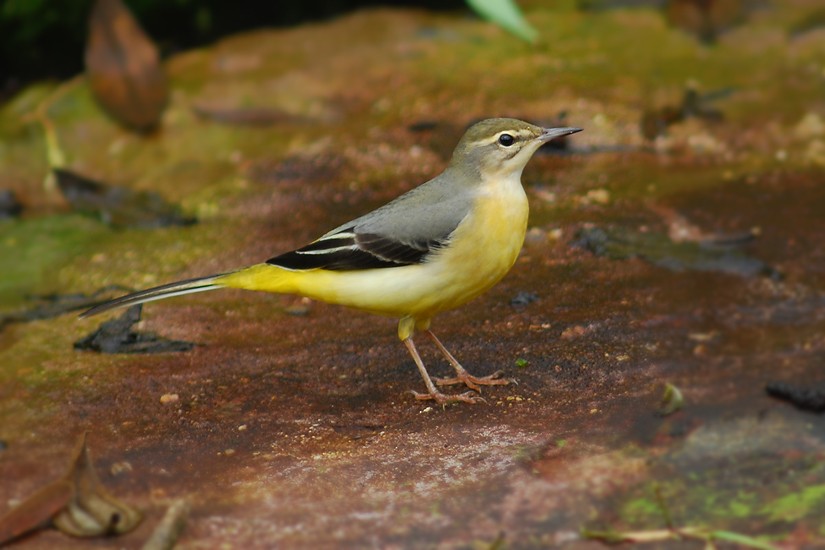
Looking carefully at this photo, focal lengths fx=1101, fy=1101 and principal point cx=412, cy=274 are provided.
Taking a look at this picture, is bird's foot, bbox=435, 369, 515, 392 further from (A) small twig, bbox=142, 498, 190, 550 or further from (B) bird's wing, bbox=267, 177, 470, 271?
(A) small twig, bbox=142, 498, 190, 550

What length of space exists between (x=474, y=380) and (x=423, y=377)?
29 cm

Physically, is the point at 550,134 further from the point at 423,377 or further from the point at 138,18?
the point at 138,18

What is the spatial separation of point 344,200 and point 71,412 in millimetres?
3042

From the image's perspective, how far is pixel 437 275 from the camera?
226 inches

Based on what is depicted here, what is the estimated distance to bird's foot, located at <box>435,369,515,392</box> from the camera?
5684 mm

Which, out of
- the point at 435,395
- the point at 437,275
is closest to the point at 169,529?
the point at 435,395

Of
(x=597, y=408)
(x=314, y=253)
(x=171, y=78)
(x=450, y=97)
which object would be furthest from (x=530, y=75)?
(x=597, y=408)

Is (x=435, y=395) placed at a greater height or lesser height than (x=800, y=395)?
lesser

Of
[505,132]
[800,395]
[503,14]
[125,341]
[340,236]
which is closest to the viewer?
[503,14]

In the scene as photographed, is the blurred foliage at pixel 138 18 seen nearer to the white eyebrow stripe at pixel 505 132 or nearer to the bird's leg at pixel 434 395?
the white eyebrow stripe at pixel 505 132

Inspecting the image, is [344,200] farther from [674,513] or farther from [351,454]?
[674,513]

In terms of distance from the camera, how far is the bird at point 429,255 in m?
5.73

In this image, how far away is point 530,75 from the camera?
29.7ft

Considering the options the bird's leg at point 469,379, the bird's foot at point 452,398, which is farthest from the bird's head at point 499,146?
the bird's foot at point 452,398
